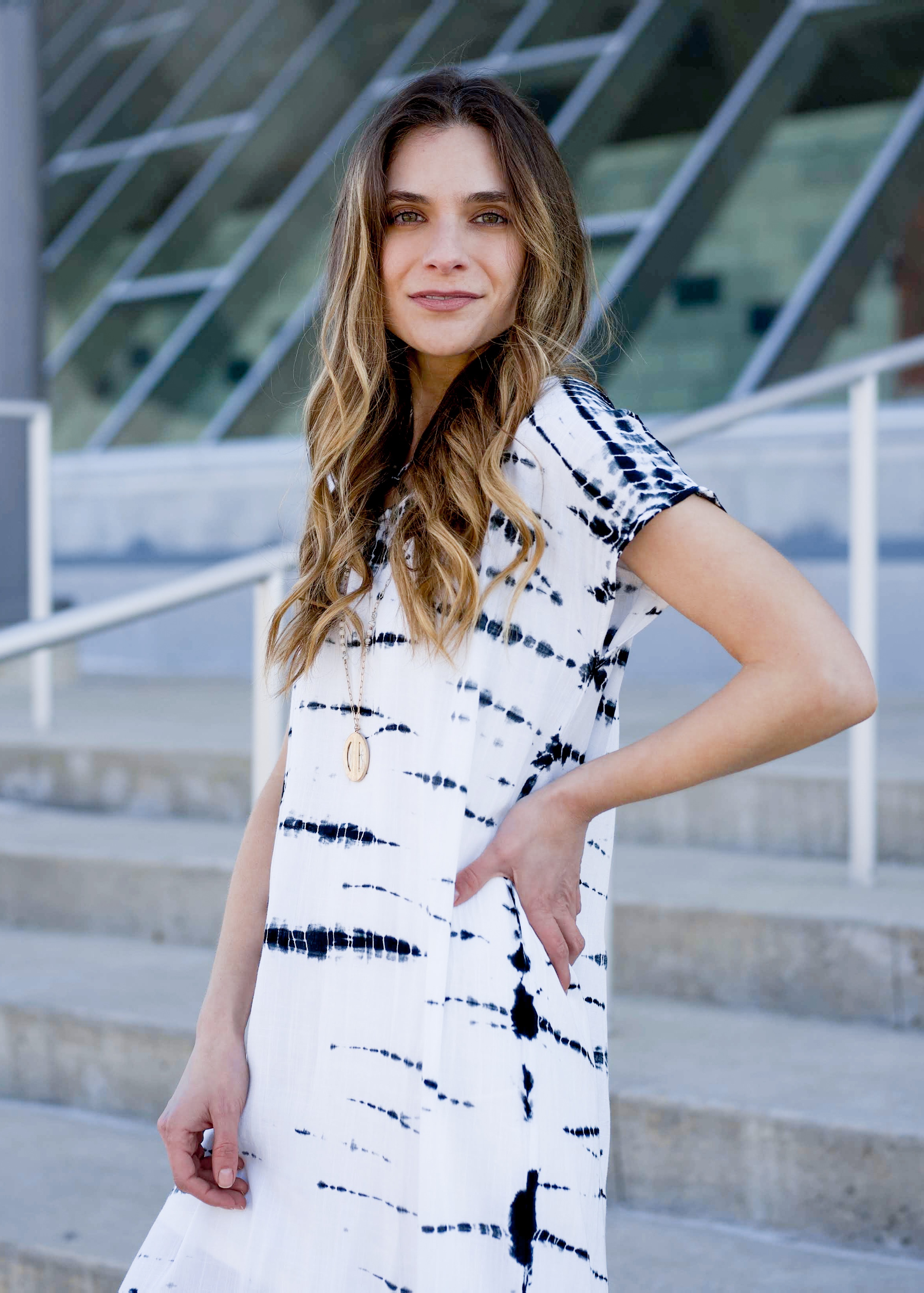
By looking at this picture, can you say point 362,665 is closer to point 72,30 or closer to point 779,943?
point 779,943

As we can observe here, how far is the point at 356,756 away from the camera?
1.20 meters

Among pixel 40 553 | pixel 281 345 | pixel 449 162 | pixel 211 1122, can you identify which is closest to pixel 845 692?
pixel 449 162

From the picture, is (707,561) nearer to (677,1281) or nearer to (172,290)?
(677,1281)

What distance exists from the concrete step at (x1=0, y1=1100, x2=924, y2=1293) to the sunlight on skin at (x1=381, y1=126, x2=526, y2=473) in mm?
1386

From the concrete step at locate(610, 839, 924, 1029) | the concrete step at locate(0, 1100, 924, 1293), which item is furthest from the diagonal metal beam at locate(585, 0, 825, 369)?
the concrete step at locate(0, 1100, 924, 1293)

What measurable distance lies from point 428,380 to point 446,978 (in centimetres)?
59

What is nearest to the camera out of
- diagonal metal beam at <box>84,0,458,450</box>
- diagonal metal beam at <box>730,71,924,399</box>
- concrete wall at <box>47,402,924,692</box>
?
concrete wall at <box>47,402,924,692</box>

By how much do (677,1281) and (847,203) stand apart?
5.23 metres

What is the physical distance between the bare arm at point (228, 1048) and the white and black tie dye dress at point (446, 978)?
0.08 ft

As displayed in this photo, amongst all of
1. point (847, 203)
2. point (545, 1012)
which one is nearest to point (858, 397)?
point (545, 1012)

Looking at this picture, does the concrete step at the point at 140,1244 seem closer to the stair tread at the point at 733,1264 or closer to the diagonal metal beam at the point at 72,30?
the stair tread at the point at 733,1264

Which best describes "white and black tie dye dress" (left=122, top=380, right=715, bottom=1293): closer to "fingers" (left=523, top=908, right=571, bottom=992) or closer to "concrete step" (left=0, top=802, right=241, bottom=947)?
"fingers" (left=523, top=908, right=571, bottom=992)

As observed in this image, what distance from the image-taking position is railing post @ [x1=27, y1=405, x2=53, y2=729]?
4.20 m

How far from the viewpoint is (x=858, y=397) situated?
2.71m
